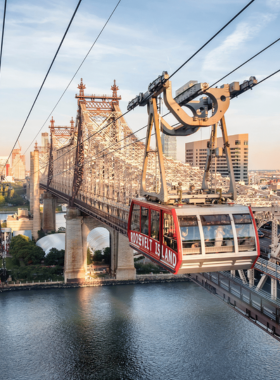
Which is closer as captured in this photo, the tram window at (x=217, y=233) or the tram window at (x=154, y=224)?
the tram window at (x=217, y=233)

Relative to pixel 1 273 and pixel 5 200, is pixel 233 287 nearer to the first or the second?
pixel 1 273

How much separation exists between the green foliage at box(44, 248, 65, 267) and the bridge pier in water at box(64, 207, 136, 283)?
409 cm

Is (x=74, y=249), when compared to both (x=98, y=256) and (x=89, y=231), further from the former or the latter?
(x=98, y=256)

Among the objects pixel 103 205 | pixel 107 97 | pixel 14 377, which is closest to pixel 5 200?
pixel 107 97

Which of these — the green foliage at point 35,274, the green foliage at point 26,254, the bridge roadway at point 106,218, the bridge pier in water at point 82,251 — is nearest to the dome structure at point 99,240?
the green foliage at point 26,254

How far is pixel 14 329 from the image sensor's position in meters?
26.9

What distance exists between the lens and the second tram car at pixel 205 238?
10.4m

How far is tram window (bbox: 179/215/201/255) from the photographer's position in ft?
33.9

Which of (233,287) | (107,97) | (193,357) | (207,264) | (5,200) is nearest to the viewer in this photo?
(207,264)

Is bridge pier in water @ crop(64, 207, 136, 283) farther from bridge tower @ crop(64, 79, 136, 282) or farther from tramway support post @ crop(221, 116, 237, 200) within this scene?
tramway support post @ crop(221, 116, 237, 200)

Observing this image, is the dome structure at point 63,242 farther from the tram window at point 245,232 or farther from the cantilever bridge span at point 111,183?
the tram window at point 245,232

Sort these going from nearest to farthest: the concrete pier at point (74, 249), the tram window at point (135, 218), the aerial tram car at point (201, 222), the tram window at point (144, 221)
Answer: the aerial tram car at point (201, 222), the tram window at point (144, 221), the tram window at point (135, 218), the concrete pier at point (74, 249)

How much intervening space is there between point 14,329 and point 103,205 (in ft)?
34.7

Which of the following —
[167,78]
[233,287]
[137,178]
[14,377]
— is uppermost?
[167,78]
